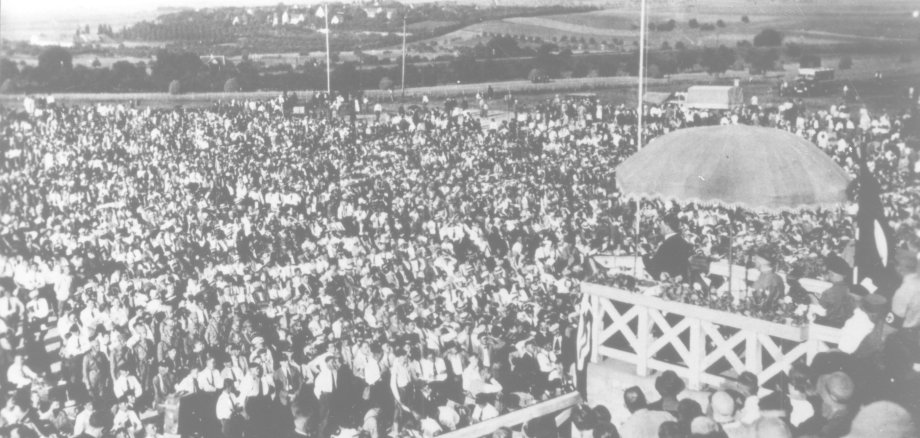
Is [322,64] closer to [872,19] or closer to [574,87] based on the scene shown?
[574,87]

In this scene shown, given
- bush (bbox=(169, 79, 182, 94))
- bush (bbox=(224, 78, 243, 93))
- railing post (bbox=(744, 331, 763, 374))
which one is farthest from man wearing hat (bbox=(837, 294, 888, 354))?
bush (bbox=(224, 78, 243, 93))

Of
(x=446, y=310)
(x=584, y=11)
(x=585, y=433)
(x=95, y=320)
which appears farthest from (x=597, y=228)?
(x=584, y=11)

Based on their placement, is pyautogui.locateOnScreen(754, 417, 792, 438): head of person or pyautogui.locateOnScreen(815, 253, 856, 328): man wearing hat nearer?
pyautogui.locateOnScreen(754, 417, 792, 438): head of person

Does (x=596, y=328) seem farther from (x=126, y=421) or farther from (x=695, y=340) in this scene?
(x=126, y=421)

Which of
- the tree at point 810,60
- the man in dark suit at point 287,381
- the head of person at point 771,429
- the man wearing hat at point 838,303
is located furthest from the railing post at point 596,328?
the tree at point 810,60

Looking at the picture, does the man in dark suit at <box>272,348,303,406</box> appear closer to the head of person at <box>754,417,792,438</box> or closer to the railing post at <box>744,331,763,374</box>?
the railing post at <box>744,331,763,374</box>

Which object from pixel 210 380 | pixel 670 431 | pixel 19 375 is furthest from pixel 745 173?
pixel 19 375
